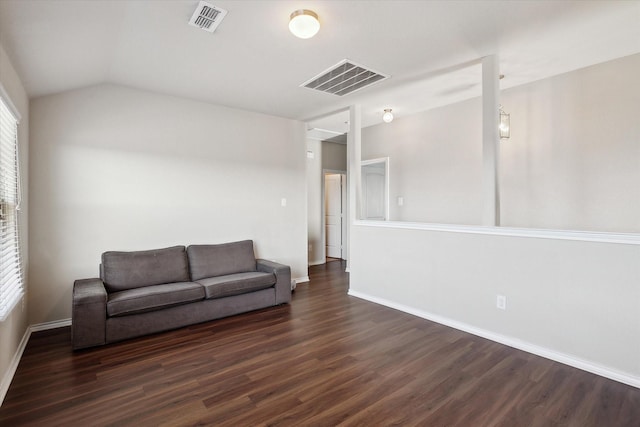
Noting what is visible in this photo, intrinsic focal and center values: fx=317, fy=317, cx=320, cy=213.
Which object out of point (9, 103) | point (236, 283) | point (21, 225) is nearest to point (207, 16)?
point (9, 103)

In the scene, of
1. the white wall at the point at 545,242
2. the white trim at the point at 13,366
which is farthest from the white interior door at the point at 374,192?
the white trim at the point at 13,366

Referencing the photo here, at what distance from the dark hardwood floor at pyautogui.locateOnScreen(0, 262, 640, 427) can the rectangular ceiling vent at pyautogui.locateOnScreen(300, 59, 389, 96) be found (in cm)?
259

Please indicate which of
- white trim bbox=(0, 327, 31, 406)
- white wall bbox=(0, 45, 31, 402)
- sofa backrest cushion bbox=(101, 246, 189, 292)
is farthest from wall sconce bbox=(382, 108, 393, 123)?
white trim bbox=(0, 327, 31, 406)

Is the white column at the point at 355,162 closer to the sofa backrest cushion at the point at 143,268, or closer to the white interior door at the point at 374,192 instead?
the white interior door at the point at 374,192

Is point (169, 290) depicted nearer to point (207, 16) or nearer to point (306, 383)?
point (306, 383)

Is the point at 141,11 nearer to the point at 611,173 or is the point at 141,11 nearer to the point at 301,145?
the point at 301,145

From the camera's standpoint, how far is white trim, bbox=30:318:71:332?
3086mm

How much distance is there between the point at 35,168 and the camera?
121 inches

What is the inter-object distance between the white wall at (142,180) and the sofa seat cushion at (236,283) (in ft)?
2.46

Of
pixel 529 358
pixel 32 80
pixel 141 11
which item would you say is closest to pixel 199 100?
pixel 32 80

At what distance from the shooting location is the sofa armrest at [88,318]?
8.75ft

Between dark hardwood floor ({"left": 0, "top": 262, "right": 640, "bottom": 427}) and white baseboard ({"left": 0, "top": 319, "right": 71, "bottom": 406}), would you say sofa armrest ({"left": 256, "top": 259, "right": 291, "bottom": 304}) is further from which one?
white baseboard ({"left": 0, "top": 319, "right": 71, "bottom": 406})

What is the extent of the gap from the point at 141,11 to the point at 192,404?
260cm

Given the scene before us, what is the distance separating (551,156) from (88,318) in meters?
4.95
